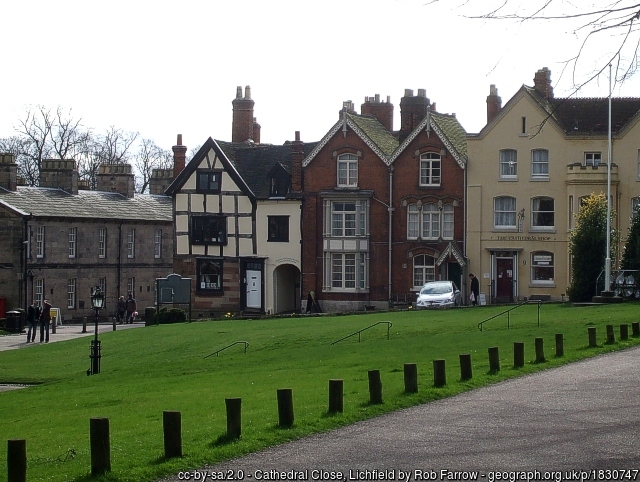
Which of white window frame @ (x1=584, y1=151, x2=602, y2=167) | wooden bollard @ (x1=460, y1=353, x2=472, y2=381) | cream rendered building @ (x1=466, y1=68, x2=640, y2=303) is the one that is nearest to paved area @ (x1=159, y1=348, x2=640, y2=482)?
wooden bollard @ (x1=460, y1=353, x2=472, y2=381)

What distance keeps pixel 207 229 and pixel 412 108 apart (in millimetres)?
13139

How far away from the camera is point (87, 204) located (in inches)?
2881

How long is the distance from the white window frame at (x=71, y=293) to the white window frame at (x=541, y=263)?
28.1 m

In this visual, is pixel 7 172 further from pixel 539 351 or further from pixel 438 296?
pixel 539 351

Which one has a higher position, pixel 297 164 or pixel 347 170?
pixel 297 164

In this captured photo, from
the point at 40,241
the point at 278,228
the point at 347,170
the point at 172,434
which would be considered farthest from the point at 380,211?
the point at 172,434

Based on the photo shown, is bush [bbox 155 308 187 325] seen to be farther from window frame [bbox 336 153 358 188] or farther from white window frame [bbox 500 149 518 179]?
white window frame [bbox 500 149 518 179]

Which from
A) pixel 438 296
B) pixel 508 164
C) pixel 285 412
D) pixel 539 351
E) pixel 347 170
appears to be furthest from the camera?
pixel 347 170

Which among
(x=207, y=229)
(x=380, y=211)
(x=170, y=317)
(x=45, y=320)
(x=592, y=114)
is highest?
(x=592, y=114)

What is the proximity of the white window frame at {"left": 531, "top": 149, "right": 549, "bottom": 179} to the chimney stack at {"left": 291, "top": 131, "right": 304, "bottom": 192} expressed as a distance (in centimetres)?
1255

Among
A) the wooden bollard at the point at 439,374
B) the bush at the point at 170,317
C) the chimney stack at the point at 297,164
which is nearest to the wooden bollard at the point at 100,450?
the wooden bollard at the point at 439,374

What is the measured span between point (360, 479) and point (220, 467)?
200cm

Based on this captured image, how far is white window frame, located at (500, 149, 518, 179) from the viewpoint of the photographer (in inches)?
2334

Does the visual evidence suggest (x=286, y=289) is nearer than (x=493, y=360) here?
No
